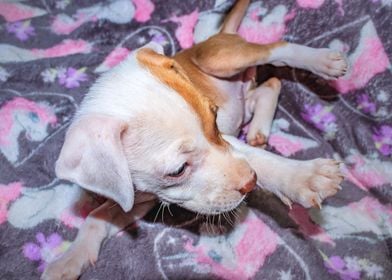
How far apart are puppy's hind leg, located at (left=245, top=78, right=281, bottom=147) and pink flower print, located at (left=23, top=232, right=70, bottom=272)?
99 cm

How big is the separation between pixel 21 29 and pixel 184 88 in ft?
5.81

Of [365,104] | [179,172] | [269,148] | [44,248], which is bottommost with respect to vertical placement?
[44,248]

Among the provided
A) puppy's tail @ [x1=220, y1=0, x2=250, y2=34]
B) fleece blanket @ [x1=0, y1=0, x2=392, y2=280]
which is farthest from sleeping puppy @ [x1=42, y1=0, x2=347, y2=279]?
puppy's tail @ [x1=220, y1=0, x2=250, y2=34]

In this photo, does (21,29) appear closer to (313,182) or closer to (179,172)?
(179,172)

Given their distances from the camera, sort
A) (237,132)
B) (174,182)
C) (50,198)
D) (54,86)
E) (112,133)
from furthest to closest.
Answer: (54,86) → (237,132) → (50,198) → (174,182) → (112,133)

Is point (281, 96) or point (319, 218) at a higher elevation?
point (281, 96)

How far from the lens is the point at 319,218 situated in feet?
7.46

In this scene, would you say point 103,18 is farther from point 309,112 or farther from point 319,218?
point 319,218

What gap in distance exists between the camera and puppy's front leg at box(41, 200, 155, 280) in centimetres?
211

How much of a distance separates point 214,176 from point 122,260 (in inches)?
26.6

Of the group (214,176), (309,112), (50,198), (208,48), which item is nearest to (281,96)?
(309,112)

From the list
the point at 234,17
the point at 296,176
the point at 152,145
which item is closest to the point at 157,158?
the point at 152,145

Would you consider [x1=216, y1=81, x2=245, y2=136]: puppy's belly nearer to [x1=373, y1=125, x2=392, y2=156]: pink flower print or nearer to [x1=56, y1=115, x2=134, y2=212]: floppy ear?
[x1=373, y1=125, x2=392, y2=156]: pink flower print

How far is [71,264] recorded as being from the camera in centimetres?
212
